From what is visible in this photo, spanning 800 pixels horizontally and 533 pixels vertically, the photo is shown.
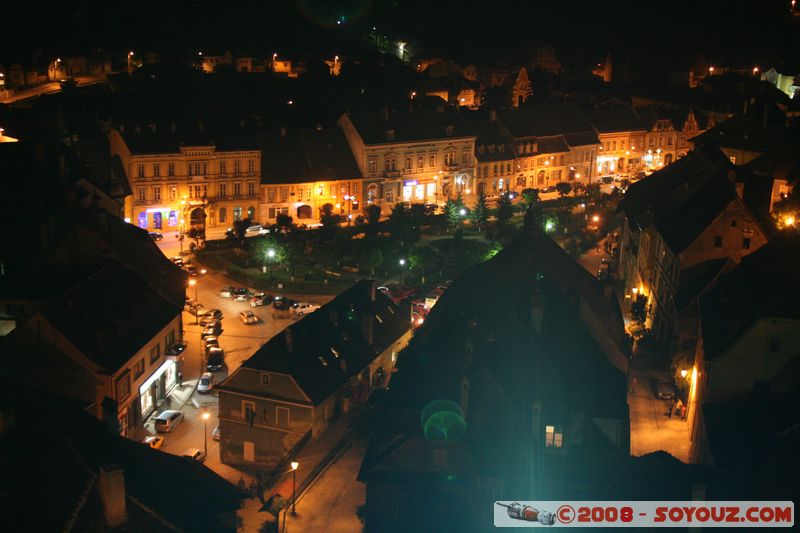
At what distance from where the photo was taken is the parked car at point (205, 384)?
59594mm

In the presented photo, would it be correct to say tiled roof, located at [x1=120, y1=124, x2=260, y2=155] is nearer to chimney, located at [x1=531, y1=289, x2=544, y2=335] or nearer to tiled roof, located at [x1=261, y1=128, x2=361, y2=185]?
tiled roof, located at [x1=261, y1=128, x2=361, y2=185]

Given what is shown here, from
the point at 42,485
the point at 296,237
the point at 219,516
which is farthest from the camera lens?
the point at 296,237

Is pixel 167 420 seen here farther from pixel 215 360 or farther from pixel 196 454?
pixel 215 360

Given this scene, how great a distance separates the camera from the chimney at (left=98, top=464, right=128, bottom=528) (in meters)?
34.0

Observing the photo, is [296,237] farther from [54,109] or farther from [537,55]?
[537,55]

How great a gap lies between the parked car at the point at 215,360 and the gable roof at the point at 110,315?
139 inches

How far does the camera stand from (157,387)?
58594 millimetres

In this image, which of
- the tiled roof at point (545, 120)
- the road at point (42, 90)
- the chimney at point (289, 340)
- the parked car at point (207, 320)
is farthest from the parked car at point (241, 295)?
the road at point (42, 90)

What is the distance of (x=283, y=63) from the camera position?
552 ft

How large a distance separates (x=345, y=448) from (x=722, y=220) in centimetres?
2750

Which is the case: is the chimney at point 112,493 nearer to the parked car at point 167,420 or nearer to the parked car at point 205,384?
the parked car at point 167,420

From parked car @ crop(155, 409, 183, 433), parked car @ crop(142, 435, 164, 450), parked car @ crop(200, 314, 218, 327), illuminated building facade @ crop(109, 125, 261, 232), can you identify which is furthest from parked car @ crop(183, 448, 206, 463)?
illuminated building facade @ crop(109, 125, 261, 232)

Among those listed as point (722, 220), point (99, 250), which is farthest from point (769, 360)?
point (99, 250)

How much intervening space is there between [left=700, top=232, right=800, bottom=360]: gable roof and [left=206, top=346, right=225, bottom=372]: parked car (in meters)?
27.6
